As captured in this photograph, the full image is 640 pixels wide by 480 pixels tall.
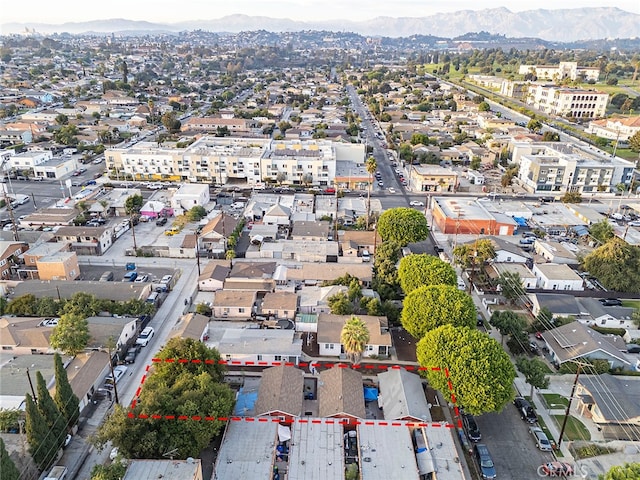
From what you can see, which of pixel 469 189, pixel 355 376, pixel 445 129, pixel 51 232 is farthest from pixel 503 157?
pixel 51 232

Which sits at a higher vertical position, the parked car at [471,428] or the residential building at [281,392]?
the residential building at [281,392]

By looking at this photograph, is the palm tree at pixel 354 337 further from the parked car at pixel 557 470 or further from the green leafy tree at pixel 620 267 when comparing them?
the green leafy tree at pixel 620 267

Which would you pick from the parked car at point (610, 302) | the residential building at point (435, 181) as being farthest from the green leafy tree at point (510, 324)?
the residential building at point (435, 181)

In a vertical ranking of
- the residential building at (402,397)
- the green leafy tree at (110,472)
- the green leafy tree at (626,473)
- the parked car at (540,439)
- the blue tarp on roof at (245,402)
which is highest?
the green leafy tree at (626,473)

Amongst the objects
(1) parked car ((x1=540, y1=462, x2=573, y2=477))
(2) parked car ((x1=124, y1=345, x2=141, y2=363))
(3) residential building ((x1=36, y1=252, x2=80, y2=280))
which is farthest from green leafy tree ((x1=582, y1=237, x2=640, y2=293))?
(3) residential building ((x1=36, y1=252, x2=80, y2=280))

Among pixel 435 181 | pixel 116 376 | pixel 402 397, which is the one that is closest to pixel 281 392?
pixel 402 397

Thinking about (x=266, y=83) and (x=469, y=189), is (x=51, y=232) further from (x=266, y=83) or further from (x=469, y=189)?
(x=266, y=83)

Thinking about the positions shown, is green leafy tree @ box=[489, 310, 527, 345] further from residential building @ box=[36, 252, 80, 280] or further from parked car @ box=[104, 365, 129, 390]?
residential building @ box=[36, 252, 80, 280]

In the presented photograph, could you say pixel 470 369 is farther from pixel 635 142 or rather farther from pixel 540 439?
pixel 635 142
